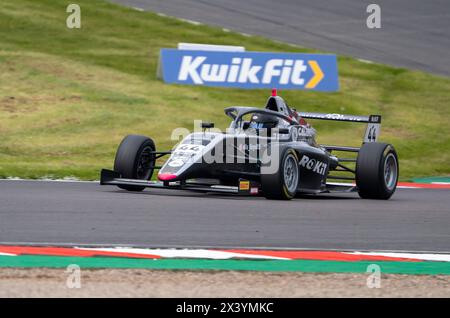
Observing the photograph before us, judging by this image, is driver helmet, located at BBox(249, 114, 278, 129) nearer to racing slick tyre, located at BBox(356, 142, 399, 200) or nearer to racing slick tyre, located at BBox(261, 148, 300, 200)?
racing slick tyre, located at BBox(261, 148, 300, 200)

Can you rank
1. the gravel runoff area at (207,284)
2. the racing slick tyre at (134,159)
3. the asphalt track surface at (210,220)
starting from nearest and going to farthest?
1. the gravel runoff area at (207,284)
2. the asphalt track surface at (210,220)
3. the racing slick tyre at (134,159)

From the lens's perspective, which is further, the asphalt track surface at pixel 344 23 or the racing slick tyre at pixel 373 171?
the asphalt track surface at pixel 344 23

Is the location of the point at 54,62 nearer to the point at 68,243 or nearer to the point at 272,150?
the point at 272,150

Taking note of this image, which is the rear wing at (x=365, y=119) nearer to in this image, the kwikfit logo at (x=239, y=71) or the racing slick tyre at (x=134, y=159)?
the racing slick tyre at (x=134, y=159)

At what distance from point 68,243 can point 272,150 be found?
13.5 ft

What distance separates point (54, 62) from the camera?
930 inches

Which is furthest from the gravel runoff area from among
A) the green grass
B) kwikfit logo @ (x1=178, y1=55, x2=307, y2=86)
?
kwikfit logo @ (x1=178, y1=55, x2=307, y2=86)

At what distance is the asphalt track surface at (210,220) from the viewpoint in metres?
9.18

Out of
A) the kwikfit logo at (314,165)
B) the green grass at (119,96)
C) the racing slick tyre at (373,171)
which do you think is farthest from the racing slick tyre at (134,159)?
the racing slick tyre at (373,171)

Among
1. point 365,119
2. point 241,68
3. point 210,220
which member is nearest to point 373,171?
point 365,119

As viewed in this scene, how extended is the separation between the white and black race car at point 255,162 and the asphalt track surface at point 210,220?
0.19 meters

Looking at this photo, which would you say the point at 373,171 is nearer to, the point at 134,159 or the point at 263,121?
the point at 263,121

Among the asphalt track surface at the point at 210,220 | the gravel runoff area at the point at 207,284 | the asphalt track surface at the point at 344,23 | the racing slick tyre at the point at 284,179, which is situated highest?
the asphalt track surface at the point at 344,23

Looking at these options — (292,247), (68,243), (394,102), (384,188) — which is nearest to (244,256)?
(292,247)
